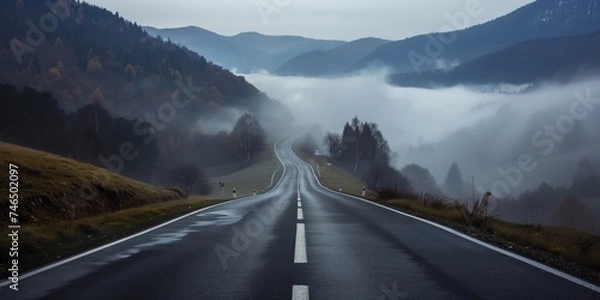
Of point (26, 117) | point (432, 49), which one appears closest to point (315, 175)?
point (26, 117)

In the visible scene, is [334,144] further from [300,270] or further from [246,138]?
[300,270]

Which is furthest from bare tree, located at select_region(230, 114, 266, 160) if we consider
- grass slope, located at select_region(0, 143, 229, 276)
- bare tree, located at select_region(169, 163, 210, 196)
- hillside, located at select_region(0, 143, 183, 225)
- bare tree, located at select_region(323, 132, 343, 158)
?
hillside, located at select_region(0, 143, 183, 225)

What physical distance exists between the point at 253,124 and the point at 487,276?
142643 millimetres

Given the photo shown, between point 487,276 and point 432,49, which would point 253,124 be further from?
point 487,276

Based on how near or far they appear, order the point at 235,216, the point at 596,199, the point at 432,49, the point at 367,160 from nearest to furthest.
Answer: the point at 235,216 < the point at 432,49 < the point at 367,160 < the point at 596,199

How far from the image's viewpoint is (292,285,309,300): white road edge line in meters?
6.78

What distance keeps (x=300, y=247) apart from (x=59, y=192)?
41.0 feet

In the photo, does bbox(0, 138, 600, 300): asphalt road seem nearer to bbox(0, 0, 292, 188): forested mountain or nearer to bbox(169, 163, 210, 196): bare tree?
bbox(0, 0, 292, 188): forested mountain

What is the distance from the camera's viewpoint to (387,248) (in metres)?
11.0

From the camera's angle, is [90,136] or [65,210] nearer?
[65,210]

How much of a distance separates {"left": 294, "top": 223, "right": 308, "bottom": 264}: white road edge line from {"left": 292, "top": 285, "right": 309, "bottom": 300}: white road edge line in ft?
6.40

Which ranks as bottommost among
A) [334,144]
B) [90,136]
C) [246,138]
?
[90,136]

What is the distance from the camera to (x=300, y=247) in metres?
11.1

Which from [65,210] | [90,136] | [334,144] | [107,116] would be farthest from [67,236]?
[334,144]
